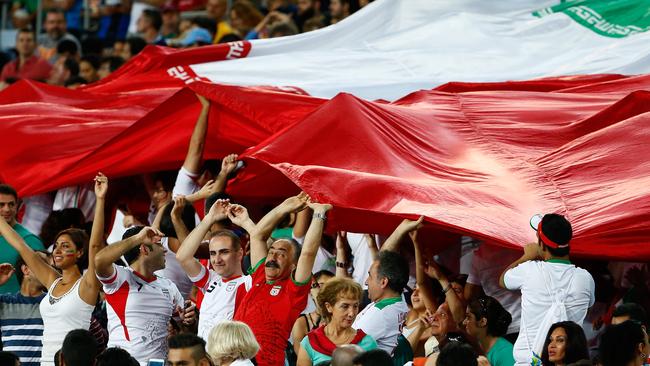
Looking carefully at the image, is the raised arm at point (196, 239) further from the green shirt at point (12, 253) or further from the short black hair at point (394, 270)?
the green shirt at point (12, 253)

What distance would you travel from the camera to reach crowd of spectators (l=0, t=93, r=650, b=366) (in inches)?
278

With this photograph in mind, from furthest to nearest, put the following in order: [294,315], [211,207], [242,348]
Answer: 1. [211,207]
2. [294,315]
3. [242,348]

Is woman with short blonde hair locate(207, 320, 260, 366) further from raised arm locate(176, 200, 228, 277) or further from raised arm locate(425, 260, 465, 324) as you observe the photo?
raised arm locate(425, 260, 465, 324)

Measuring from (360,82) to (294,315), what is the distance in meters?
3.55

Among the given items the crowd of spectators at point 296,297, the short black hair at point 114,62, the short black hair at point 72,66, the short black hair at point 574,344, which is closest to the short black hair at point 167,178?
the crowd of spectators at point 296,297

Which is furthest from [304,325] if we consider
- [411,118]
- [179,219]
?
[411,118]

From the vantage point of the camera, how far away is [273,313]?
25.5ft

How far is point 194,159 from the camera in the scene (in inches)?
389

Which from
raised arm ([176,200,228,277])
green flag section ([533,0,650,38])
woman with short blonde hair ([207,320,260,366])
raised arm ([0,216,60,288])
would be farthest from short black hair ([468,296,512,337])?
green flag section ([533,0,650,38])

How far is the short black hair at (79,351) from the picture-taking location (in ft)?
22.9

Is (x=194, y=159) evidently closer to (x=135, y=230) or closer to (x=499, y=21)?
(x=135, y=230)

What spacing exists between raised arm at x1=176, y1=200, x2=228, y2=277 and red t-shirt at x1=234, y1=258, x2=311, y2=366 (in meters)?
0.57

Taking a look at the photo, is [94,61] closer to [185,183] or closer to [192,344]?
[185,183]

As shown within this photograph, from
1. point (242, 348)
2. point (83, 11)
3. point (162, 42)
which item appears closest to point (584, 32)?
point (162, 42)
